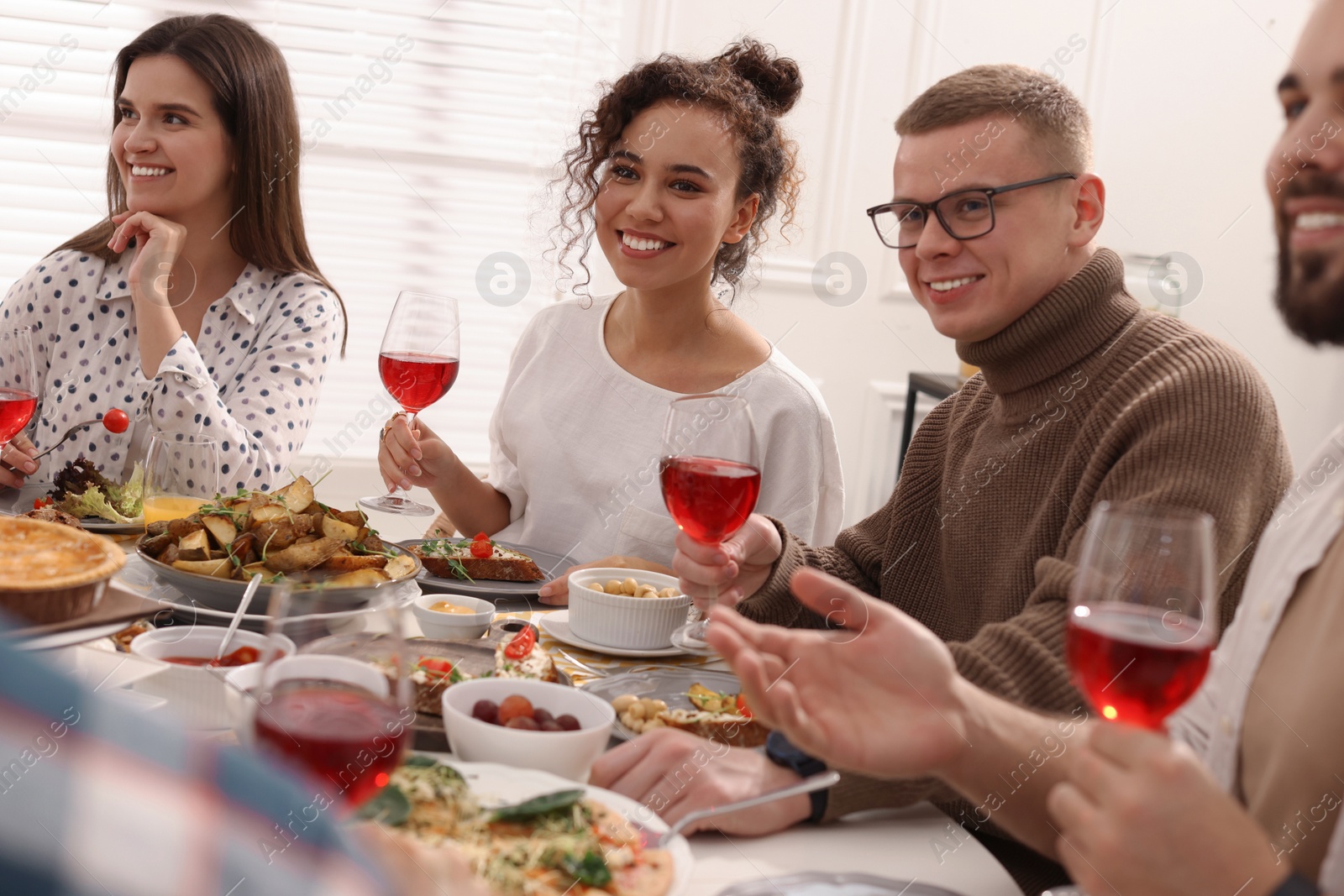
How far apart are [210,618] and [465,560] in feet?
1.54

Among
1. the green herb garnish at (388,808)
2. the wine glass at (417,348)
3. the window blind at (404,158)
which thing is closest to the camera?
the green herb garnish at (388,808)

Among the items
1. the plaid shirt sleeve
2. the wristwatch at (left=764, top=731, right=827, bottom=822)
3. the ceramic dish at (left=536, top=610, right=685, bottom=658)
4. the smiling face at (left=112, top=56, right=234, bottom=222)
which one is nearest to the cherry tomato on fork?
the smiling face at (left=112, top=56, right=234, bottom=222)

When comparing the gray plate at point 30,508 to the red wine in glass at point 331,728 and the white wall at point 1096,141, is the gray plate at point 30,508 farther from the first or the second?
the white wall at point 1096,141

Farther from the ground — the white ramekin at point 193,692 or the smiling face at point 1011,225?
the smiling face at point 1011,225

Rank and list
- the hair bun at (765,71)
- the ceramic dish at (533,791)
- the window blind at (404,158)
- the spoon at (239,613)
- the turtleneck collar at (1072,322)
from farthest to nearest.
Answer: the window blind at (404,158)
the hair bun at (765,71)
the turtleneck collar at (1072,322)
the spoon at (239,613)
the ceramic dish at (533,791)

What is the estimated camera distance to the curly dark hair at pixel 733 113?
8.57 ft

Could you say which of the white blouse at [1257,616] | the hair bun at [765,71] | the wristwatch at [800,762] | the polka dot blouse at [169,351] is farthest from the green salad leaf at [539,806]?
the hair bun at [765,71]

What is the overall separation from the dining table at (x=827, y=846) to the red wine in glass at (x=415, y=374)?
2.79ft

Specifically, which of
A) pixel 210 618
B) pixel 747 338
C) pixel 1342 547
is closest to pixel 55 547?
pixel 210 618

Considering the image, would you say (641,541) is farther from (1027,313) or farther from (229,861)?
(229,861)

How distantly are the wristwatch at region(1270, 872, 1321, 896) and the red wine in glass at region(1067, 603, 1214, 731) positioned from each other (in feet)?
0.51

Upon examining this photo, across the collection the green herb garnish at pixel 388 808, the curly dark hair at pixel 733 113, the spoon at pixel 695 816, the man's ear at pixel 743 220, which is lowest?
the spoon at pixel 695 816

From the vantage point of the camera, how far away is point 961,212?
1.88 meters

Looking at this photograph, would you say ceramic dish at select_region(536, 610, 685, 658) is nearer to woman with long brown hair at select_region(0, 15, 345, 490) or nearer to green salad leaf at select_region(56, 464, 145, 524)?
green salad leaf at select_region(56, 464, 145, 524)
